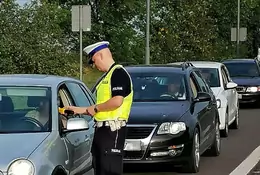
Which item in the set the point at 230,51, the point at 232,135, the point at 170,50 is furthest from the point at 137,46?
the point at 232,135

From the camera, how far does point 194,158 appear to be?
1045 cm

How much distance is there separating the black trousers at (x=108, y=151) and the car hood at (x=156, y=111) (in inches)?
142

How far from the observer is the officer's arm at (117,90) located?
6.40 meters

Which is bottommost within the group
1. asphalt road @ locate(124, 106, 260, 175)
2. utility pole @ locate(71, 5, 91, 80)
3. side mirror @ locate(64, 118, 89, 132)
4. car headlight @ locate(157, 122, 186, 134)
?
asphalt road @ locate(124, 106, 260, 175)

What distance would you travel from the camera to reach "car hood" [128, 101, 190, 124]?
10.2 metres

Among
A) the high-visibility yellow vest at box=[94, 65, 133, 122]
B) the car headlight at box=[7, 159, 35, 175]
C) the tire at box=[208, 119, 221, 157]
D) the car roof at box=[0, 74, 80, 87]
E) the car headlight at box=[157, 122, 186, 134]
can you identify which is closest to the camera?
the car headlight at box=[7, 159, 35, 175]

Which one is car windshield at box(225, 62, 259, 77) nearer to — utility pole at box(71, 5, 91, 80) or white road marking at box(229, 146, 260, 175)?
utility pole at box(71, 5, 91, 80)

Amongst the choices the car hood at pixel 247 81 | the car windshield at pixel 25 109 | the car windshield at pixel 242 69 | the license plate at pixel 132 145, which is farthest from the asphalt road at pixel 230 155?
the car windshield at pixel 242 69

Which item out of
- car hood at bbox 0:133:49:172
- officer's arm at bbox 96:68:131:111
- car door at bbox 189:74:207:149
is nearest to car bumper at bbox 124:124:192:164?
car door at bbox 189:74:207:149

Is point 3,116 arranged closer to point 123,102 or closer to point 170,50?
point 123,102

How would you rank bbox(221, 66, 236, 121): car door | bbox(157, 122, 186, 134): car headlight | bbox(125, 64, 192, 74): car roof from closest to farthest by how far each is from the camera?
bbox(157, 122, 186, 134): car headlight < bbox(125, 64, 192, 74): car roof < bbox(221, 66, 236, 121): car door

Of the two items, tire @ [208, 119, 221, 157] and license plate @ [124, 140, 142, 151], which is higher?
license plate @ [124, 140, 142, 151]

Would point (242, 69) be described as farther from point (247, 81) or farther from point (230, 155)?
point (230, 155)

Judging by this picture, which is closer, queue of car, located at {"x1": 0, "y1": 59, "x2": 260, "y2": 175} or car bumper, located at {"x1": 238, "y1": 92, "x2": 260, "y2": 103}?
queue of car, located at {"x1": 0, "y1": 59, "x2": 260, "y2": 175}
